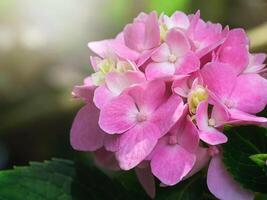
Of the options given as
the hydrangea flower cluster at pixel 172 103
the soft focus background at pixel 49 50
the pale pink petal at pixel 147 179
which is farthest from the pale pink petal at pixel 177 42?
the soft focus background at pixel 49 50

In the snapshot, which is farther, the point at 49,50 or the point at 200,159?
the point at 49,50

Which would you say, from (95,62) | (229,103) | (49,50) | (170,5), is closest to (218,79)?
(229,103)

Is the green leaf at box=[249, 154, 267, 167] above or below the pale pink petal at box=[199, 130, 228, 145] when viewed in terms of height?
below

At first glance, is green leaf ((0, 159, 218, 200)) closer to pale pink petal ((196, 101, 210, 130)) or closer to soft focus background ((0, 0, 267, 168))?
pale pink petal ((196, 101, 210, 130))

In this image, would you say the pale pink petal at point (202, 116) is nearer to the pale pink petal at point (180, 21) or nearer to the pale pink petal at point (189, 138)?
the pale pink petal at point (189, 138)

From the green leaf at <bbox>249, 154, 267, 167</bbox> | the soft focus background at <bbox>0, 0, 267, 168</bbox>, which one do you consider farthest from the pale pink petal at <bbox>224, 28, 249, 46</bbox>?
the soft focus background at <bbox>0, 0, 267, 168</bbox>

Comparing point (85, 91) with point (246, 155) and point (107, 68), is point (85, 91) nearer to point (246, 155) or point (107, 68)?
point (107, 68)
